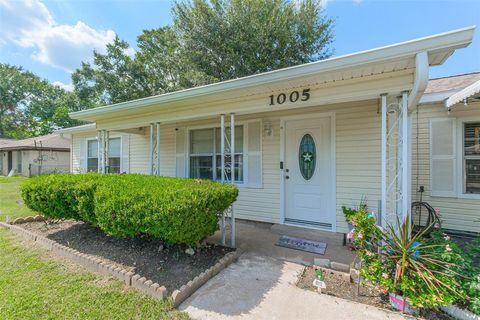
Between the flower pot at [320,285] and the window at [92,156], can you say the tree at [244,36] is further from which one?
the flower pot at [320,285]

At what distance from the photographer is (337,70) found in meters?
2.91

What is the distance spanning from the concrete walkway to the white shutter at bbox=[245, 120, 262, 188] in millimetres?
2443

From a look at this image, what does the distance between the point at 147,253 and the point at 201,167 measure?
115 inches

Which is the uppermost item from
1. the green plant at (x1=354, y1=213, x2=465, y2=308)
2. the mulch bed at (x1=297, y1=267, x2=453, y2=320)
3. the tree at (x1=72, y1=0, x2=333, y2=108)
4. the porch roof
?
the tree at (x1=72, y1=0, x2=333, y2=108)

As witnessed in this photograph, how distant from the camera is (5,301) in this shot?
7.94 feet

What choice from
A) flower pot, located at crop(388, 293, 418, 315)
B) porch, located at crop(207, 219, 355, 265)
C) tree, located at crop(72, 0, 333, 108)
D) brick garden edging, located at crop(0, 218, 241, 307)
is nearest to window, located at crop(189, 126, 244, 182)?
porch, located at crop(207, 219, 355, 265)

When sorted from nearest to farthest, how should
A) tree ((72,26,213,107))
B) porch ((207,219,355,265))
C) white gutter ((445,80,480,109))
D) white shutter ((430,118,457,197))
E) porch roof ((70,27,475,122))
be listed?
porch roof ((70,27,475,122))
white gutter ((445,80,480,109))
porch ((207,219,355,265))
white shutter ((430,118,457,197))
tree ((72,26,213,107))

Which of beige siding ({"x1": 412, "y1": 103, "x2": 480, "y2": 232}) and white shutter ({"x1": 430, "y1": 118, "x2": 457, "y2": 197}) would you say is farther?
white shutter ({"x1": 430, "y1": 118, "x2": 457, "y2": 197})

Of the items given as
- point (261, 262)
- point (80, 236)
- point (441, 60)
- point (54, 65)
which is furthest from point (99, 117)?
point (54, 65)

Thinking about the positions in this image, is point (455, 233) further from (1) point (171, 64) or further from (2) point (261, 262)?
(1) point (171, 64)

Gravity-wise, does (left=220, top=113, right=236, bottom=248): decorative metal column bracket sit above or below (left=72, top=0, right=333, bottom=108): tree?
below

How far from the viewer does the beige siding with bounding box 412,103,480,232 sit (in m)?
4.08

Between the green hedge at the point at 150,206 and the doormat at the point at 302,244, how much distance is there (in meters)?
1.28

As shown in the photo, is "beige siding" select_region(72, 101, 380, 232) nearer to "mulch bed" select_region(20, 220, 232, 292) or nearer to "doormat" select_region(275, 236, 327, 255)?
"doormat" select_region(275, 236, 327, 255)
